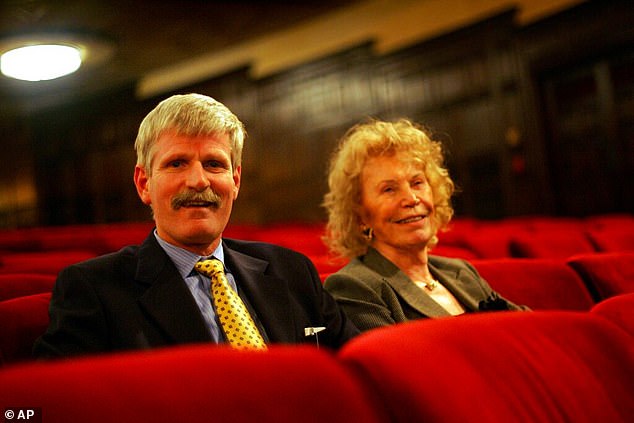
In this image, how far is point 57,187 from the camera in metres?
8.90

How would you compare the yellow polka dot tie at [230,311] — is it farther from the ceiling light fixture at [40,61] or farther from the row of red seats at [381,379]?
the ceiling light fixture at [40,61]

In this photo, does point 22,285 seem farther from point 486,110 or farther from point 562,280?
point 486,110

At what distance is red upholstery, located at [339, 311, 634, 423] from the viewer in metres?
0.59

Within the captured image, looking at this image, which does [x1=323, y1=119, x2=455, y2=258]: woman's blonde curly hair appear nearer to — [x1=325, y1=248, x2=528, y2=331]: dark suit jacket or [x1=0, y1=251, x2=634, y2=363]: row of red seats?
[x1=325, y1=248, x2=528, y2=331]: dark suit jacket

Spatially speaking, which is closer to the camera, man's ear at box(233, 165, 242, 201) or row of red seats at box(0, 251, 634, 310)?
man's ear at box(233, 165, 242, 201)

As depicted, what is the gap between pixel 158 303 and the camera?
1128mm

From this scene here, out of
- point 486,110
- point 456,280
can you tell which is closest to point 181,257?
point 456,280

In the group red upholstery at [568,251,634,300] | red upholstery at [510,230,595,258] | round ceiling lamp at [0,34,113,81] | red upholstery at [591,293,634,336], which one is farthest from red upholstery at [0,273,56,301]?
round ceiling lamp at [0,34,113,81]

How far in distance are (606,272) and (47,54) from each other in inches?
246

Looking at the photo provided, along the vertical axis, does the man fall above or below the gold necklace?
above

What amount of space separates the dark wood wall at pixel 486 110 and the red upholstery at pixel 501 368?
13.0ft

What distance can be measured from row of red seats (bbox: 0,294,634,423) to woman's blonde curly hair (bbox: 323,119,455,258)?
112 centimetres

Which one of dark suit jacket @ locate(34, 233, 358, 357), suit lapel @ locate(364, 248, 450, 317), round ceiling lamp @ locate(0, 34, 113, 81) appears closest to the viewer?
dark suit jacket @ locate(34, 233, 358, 357)

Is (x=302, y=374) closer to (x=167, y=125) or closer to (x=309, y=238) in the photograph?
(x=167, y=125)
